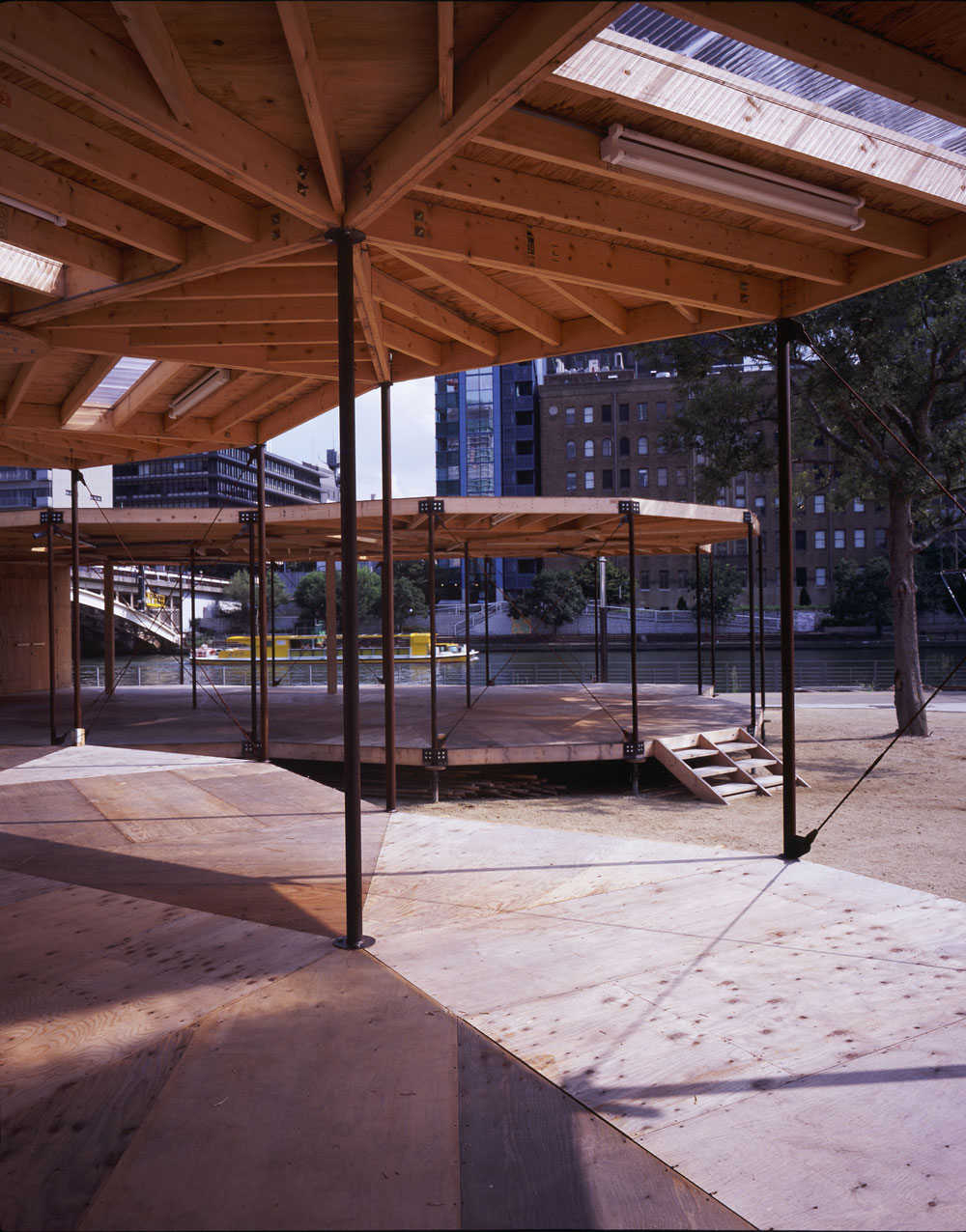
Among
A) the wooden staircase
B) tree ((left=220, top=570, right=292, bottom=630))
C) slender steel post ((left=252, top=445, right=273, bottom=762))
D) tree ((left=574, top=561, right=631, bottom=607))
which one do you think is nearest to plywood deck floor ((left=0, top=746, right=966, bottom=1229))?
slender steel post ((left=252, top=445, right=273, bottom=762))

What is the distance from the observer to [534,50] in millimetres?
3141

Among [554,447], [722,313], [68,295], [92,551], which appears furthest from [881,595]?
[68,295]

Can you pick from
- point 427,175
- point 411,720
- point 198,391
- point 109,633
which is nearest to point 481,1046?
point 427,175

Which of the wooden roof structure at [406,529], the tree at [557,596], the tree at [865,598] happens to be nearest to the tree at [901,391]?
the wooden roof structure at [406,529]

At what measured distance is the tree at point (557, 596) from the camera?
4725cm

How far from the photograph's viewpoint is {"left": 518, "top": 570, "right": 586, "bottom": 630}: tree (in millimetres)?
47250

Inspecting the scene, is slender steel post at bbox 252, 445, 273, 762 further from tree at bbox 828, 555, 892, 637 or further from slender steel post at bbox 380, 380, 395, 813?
tree at bbox 828, 555, 892, 637

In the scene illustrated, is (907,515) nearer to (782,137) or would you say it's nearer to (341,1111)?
(782,137)

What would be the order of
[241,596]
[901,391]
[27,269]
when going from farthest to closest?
[241,596]
[901,391]
[27,269]

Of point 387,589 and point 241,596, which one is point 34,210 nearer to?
point 387,589

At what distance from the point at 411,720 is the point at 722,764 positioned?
Result: 214 inches

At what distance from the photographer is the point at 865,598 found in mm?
46844

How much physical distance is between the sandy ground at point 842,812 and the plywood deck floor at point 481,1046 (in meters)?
3.85

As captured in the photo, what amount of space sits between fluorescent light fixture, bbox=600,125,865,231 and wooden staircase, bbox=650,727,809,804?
9.04 m
